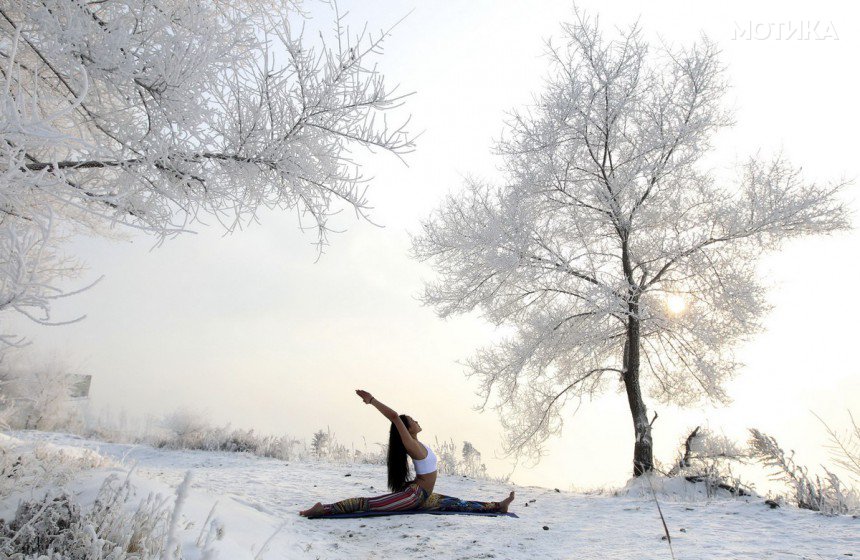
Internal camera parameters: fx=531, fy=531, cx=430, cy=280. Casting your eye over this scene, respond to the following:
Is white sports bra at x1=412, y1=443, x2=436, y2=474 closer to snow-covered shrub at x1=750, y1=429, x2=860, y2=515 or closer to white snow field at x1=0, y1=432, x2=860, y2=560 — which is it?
white snow field at x1=0, y1=432, x2=860, y2=560

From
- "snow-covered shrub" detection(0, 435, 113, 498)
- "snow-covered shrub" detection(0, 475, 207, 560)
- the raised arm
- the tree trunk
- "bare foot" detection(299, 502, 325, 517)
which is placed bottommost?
"bare foot" detection(299, 502, 325, 517)

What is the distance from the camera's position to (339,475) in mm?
9266

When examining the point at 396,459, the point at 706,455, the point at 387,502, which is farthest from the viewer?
the point at 706,455

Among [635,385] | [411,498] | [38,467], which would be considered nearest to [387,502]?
[411,498]

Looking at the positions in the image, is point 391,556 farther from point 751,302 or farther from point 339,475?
point 751,302

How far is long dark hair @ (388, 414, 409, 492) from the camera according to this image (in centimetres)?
667

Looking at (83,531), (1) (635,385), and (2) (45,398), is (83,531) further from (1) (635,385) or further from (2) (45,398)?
(2) (45,398)

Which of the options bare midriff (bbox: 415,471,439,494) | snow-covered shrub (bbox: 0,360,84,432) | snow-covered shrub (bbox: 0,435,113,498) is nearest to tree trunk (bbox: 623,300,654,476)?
bare midriff (bbox: 415,471,439,494)

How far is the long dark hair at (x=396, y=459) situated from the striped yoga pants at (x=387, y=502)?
392 mm

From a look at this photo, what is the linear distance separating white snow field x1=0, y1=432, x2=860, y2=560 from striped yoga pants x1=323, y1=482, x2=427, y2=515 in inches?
4.7

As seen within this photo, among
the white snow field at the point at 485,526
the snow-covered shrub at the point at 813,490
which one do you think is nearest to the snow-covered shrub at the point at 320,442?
the white snow field at the point at 485,526

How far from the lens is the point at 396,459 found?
6.67 metres

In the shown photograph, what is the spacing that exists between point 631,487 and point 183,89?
8.83 metres

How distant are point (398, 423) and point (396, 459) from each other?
79 centimetres
